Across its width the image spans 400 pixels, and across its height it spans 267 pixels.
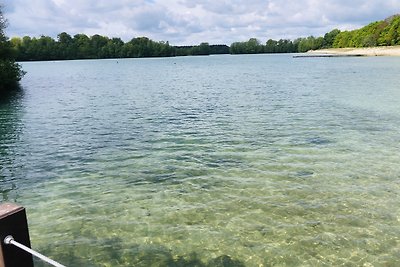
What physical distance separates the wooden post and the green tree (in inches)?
1883

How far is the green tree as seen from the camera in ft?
151

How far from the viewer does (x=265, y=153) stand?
16.6m

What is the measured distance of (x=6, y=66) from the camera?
1826 inches

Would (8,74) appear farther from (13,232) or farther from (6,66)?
(13,232)

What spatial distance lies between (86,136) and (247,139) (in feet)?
33.0

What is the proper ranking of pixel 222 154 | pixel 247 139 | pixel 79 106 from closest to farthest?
pixel 222 154, pixel 247 139, pixel 79 106

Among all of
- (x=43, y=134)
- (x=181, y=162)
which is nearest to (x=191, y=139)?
(x=181, y=162)

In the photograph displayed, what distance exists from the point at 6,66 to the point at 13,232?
162 feet

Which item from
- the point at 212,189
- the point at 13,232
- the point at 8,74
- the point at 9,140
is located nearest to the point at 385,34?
the point at 8,74

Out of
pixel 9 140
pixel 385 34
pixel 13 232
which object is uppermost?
pixel 385 34

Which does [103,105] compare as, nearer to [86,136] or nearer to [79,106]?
[79,106]

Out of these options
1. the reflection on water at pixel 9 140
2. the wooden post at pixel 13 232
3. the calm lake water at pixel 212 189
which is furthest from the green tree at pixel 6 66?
the wooden post at pixel 13 232

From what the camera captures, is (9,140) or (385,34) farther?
(385,34)

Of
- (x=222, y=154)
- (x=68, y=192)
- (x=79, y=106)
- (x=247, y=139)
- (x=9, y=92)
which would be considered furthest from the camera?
(x=9, y=92)
